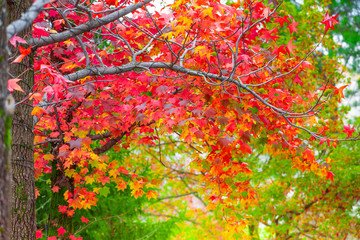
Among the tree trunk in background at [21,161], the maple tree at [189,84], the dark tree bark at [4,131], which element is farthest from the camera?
the maple tree at [189,84]

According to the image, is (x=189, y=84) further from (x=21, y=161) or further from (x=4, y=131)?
(x=4, y=131)

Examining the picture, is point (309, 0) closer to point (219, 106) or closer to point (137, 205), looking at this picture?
point (219, 106)

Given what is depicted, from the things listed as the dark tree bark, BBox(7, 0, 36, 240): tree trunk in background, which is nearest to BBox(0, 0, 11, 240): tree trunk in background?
the dark tree bark

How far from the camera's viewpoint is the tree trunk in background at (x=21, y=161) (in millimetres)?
3529

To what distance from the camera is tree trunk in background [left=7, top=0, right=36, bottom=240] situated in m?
3.53

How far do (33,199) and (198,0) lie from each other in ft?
9.37

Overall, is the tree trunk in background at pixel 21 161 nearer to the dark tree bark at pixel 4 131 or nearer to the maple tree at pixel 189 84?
the maple tree at pixel 189 84

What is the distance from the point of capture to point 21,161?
360cm

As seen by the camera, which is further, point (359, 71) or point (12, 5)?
point (359, 71)

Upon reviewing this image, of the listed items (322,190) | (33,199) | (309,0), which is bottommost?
(33,199)

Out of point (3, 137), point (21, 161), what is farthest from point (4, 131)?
point (21, 161)

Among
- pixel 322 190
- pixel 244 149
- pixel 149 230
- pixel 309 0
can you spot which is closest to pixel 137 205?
pixel 149 230

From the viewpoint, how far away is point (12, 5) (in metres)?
3.63

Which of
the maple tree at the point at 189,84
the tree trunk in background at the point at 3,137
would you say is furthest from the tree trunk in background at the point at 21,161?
the tree trunk in background at the point at 3,137
